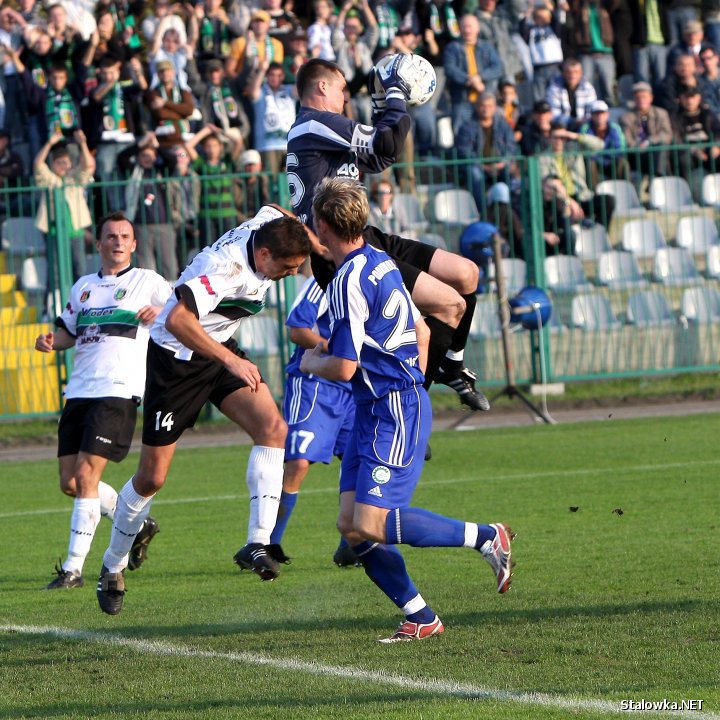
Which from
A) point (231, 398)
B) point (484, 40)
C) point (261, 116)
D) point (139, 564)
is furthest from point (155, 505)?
point (484, 40)

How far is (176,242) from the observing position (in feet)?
57.4

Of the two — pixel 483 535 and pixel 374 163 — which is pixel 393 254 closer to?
pixel 374 163

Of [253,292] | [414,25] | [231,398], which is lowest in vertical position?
[231,398]

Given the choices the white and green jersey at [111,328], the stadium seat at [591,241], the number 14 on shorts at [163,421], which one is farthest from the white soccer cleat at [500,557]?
the stadium seat at [591,241]

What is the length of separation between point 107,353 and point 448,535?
325cm

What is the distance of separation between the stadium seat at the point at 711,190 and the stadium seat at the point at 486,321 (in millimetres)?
3141

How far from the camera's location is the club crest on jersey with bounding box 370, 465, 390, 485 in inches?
259

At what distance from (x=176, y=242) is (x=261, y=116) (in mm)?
2387

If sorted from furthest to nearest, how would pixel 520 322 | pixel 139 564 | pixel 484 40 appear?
1. pixel 484 40
2. pixel 520 322
3. pixel 139 564

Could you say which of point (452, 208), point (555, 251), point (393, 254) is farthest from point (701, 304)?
point (393, 254)

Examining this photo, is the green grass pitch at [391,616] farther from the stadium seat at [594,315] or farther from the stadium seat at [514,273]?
the stadium seat at [514,273]

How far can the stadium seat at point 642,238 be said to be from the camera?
60.2 feet

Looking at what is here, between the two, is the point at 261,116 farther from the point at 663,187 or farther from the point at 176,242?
the point at 663,187

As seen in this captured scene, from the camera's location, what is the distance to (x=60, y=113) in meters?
18.5
